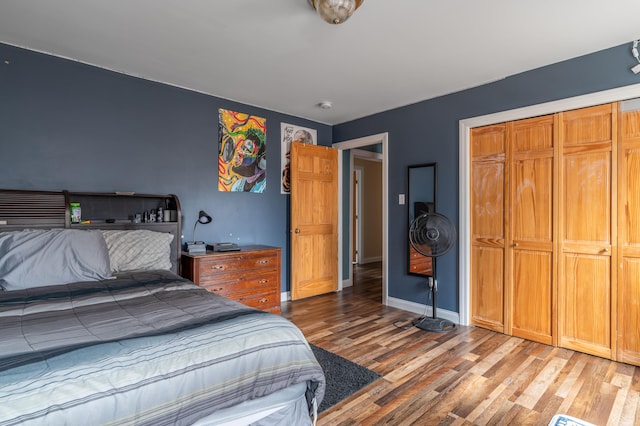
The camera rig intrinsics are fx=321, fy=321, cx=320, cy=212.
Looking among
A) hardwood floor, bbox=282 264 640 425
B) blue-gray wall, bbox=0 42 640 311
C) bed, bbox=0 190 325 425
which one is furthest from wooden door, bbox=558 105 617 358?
bed, bbox=0 190 325 425

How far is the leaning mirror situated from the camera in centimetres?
369

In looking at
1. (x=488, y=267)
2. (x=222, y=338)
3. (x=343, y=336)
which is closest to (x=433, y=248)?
(x=488, y=267)

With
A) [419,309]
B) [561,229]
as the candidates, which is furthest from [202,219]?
[561,229]

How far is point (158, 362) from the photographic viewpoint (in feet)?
3.66

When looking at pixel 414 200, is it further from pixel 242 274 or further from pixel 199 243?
pixel 199 243

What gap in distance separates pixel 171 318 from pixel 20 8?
232 cm

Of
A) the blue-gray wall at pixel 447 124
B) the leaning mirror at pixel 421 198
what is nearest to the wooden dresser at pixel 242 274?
the blue-gray wall at pixel 447 124

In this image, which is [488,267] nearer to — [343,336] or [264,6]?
[343,336]

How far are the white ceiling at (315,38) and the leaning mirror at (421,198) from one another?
95 cm

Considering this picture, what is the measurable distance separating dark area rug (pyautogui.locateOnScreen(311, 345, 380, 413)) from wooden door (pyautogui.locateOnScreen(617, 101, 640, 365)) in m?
2.03

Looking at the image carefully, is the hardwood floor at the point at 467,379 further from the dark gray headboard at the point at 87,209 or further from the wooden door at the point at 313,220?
the dark gray headboard at the point at 87,209

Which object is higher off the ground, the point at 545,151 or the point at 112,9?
the point at 112,9

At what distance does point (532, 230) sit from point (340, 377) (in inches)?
87.6

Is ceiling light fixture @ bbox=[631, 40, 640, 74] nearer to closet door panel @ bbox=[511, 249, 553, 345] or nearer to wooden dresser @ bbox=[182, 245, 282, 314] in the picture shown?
closet door panel @ bbox=[511, 249, 553, 345]
